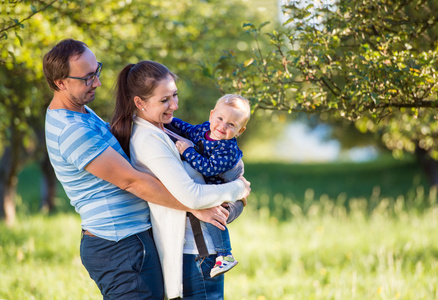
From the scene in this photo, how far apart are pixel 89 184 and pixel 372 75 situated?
178 cm

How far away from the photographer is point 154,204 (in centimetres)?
253

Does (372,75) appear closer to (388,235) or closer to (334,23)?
(334,23)

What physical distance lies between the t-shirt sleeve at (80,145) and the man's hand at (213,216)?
22.7 inches

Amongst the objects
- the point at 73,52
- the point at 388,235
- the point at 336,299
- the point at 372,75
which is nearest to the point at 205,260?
the point at 73,52

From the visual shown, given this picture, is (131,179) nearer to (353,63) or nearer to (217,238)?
(217,238)

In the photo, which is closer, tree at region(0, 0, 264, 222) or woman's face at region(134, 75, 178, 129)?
woman's face at region(134, 75, 178, 129)

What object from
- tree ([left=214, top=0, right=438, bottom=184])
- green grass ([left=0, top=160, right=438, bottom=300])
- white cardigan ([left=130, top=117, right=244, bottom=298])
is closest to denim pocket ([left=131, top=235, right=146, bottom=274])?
white cardigan ([left=130, top=117, right=244, bottom=298])

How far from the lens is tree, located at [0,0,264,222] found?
5.42 m

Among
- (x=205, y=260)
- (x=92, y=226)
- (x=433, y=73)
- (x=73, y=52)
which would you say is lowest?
(x=205, y=260)

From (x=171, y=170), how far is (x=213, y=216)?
338 mm

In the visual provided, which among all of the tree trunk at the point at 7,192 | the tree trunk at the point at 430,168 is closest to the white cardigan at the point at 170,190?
the tree trunk at the point at 7,192

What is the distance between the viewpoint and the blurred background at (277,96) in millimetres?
3111

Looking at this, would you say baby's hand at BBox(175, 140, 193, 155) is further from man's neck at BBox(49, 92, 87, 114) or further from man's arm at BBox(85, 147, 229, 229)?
man's neck at BBox(49, 92, 87, 114)

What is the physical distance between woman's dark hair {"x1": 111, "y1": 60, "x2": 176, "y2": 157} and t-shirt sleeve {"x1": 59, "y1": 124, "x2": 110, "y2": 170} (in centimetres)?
21
